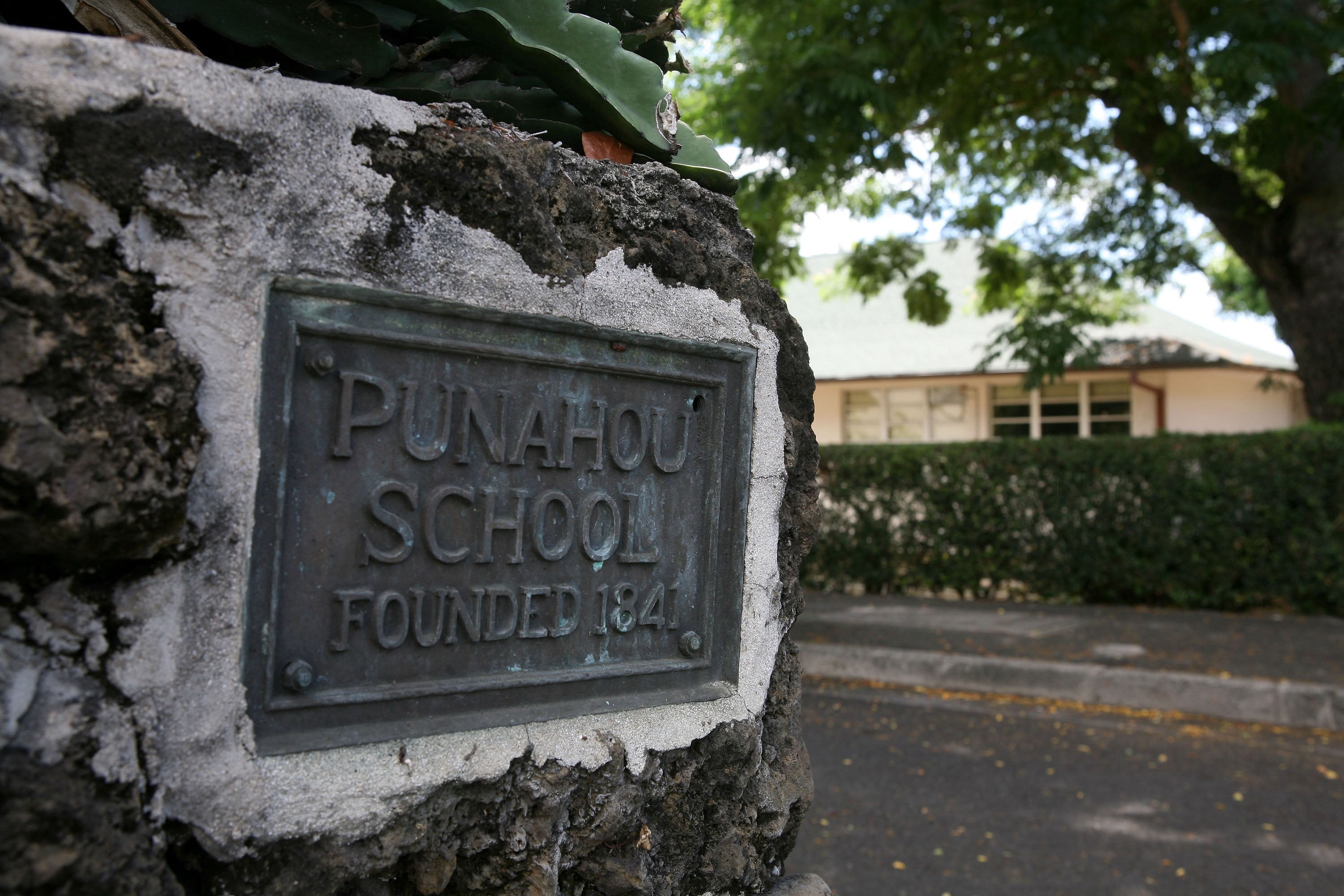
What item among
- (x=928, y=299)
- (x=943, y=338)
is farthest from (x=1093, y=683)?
(x=943, y=338)

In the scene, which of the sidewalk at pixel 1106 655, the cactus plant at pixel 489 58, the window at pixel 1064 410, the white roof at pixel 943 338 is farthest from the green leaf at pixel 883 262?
the cactus plant at pixel 489 58

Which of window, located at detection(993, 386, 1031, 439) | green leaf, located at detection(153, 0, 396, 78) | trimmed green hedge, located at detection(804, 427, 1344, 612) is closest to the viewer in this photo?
green leaf, located at detection(153, 0, 396, 78)

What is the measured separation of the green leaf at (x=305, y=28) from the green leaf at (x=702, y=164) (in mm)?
577

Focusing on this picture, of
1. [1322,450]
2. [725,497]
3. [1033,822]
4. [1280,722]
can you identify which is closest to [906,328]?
[1322,450]

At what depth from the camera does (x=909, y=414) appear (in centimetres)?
1748

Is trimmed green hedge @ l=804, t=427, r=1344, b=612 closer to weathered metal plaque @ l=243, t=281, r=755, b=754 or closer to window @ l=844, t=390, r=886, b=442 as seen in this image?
weathered metal plaque @ l=243, t=281, r=755, b=754

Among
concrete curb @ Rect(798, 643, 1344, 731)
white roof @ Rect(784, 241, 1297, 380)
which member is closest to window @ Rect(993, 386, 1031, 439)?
white roof @ Rect(784, 241, 1297, 380)

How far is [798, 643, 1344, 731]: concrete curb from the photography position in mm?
5230

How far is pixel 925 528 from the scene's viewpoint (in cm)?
894

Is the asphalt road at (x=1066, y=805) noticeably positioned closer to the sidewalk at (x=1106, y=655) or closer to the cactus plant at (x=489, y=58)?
the sidewalk at (x=1106, y=655)

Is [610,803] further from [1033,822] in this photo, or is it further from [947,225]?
[947,225]

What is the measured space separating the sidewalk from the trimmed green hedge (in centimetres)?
30

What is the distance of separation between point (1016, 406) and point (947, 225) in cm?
767

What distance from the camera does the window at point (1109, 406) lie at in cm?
1617
